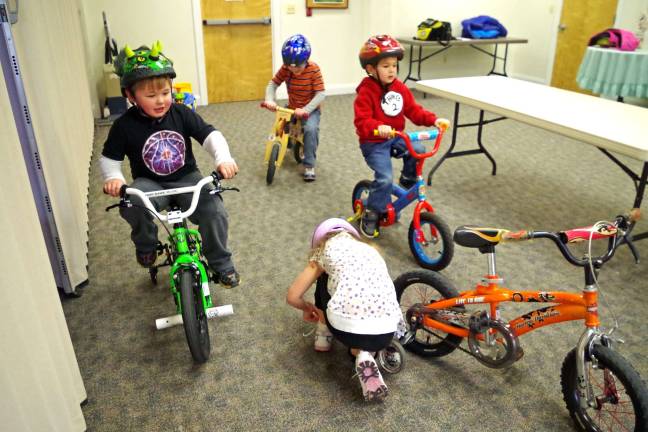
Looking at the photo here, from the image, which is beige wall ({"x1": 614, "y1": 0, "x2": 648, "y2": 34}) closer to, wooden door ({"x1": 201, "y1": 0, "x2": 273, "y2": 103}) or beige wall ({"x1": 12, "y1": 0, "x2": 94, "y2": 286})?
wooden door ({"x1": 201, "y1": 0, "x2": 273, "y2": 103})

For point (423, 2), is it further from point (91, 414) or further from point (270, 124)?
point (91, 414)

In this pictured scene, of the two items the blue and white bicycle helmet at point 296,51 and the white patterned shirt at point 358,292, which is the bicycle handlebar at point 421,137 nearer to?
the white patterned shirt at point 358,292

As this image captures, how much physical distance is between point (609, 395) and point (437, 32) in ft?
19.0

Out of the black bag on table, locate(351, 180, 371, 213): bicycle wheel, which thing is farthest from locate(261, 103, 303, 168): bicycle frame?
the black bag on table

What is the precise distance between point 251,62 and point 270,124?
1.38 meters

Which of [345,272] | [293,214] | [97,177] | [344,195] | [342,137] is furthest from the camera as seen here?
[342,137]

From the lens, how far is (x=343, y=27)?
6680mm

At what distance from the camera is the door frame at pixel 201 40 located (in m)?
5.99

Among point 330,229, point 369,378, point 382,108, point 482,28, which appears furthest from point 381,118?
point 482,28

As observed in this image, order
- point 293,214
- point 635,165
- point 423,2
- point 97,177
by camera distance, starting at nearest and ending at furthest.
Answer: point 293,214 → point 97,177 → point 635,165 → point 423,2

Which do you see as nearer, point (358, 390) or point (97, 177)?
point (358, 390)

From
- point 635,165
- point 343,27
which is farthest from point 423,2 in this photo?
point 635,165

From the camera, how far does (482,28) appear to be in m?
6.89

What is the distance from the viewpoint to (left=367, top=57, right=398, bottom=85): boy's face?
2602mm
